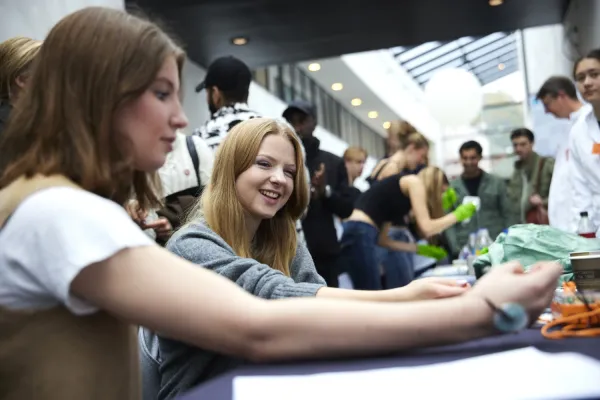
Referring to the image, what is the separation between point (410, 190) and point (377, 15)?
2.15 m

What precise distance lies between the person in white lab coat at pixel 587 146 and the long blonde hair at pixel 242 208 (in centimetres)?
203

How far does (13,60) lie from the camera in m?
1.87

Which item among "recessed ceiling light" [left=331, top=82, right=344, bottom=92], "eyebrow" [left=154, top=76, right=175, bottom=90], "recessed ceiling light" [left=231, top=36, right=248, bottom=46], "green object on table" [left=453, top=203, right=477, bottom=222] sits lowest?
"green object on table" [left=453, top=203, right=477, bottom=222]

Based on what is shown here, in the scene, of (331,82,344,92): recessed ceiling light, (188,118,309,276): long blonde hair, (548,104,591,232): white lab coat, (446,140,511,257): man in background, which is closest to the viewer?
(188,118,309,276): long blonde hair

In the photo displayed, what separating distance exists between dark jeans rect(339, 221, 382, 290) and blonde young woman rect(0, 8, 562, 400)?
11.7 ft

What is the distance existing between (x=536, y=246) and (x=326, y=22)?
15.5 feet

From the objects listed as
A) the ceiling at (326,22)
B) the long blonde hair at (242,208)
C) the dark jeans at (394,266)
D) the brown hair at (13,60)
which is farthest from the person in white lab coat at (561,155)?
the brown hair at (13,60)

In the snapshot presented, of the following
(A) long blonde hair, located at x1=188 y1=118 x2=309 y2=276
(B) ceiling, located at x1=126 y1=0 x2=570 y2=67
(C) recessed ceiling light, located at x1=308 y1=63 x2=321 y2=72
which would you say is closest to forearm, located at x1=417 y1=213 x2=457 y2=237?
(B) ceiling, located at x1=126 y1=0 x2=570 y2=67

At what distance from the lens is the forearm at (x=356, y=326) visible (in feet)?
2.58

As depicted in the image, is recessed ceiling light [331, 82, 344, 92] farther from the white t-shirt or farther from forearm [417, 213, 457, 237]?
the white t-shirt

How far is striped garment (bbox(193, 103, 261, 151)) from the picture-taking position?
9.76 ft

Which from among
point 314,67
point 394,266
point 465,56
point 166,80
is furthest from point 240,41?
point 465,56

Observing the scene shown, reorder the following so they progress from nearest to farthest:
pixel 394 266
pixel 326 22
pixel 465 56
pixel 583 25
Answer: pixel 394 266
pixel 583 25
pixel 326 22
pixel 465 56

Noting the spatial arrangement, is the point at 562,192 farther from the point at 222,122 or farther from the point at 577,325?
the point at 577,325
